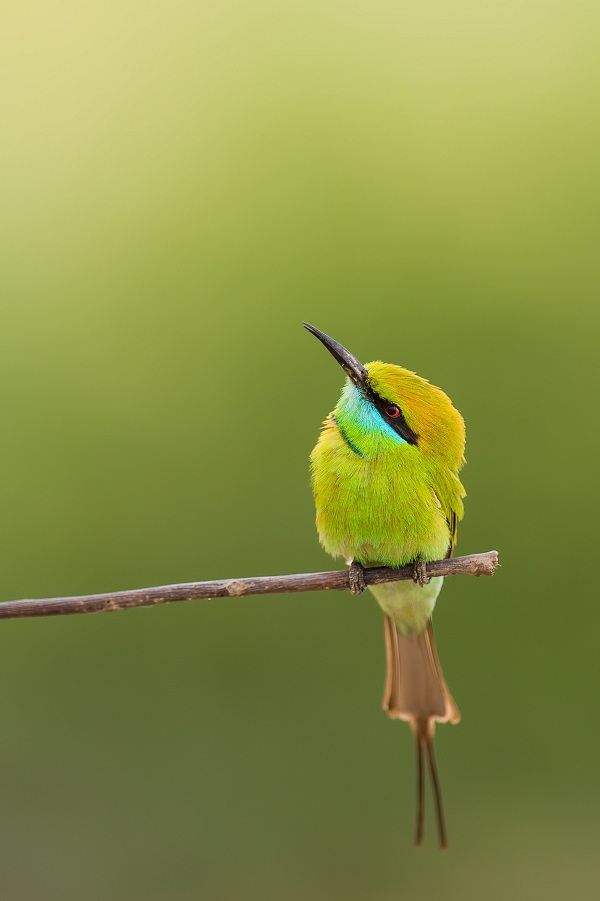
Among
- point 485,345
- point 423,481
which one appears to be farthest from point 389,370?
point 485,345

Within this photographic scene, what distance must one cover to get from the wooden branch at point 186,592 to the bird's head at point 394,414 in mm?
299

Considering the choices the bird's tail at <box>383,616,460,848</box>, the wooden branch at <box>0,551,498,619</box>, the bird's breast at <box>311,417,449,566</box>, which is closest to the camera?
the wooden branch at <box>0,551,498,619</box>

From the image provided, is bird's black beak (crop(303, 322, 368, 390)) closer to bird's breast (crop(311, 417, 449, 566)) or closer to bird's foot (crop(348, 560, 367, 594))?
bird's breast (crop(311, 417, 449, 566))

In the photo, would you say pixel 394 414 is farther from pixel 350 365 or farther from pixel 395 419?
pixel 350 365

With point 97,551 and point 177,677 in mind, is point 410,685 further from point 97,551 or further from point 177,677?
point 97,551

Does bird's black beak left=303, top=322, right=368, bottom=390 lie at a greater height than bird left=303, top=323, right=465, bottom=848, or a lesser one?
greater

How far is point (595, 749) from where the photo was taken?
3.69 m

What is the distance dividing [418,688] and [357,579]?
561mm

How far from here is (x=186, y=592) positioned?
1.69m

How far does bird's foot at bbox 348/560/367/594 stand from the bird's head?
254 mm

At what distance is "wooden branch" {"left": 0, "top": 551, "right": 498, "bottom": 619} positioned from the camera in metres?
1.66

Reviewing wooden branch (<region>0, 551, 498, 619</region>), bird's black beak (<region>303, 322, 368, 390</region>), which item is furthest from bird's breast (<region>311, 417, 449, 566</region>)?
wooden branch (<region>0, 551, 498, 619</region>)

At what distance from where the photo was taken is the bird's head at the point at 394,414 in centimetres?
193

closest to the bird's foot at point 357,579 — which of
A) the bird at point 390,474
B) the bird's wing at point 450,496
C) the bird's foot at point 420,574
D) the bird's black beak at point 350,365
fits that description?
the bird at point 390,474
